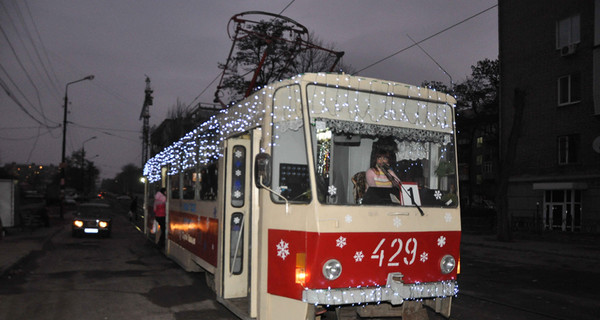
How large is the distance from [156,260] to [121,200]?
183 feet

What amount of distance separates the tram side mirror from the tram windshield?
19.6 inches

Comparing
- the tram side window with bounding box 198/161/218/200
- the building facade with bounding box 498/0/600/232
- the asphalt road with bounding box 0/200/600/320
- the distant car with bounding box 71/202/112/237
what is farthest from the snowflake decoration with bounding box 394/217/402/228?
the building facade with bounding box 498/0/600/232

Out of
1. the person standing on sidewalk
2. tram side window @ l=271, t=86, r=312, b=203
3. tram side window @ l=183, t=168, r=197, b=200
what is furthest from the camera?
the person standing on sidewalk

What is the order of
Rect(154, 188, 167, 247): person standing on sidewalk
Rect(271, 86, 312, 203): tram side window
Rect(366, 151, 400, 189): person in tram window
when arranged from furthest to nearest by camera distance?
Rect(154, 188, 167, 247): person standing on sidewalk < Rect(366, 151, 400, 189): person in tram window < Rect(271, 86, 312, 203): tram side window

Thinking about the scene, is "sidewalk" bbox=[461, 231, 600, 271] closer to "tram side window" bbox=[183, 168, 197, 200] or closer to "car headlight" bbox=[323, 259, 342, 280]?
"tram side window" bbox=[183, 168, 197, 200]

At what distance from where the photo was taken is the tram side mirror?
5.12 meters

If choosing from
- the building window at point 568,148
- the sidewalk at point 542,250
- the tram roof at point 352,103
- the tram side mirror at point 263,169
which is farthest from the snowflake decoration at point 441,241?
the building window at point 568,148

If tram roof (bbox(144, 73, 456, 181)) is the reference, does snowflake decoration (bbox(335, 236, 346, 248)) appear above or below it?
below

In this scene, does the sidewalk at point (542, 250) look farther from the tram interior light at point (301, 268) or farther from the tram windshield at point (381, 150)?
the tram interior light at point (301, 268)

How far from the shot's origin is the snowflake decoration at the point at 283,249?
536 centimetres

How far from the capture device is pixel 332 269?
5047 millimetres

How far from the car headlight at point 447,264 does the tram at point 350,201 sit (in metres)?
0.01

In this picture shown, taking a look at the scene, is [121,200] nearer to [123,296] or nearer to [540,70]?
[540,70]

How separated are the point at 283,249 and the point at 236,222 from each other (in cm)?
184
